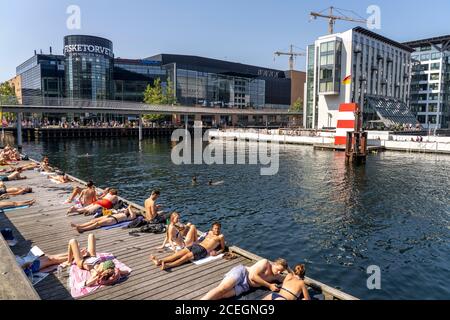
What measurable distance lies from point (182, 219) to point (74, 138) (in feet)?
248

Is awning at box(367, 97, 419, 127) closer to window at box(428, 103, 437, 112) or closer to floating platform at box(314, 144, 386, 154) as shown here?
window at box(428, 103, 437, 112)

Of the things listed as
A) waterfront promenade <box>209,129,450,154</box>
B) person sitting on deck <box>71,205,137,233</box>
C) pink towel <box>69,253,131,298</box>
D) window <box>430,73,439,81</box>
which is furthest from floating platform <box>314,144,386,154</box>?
window <box>430,73,439,81</box>

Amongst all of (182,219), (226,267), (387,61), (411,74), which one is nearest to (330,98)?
(387,61)

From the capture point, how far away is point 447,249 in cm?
1642

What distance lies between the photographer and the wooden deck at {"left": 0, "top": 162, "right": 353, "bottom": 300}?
30.9 ft

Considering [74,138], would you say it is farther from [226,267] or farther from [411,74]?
[411,74]

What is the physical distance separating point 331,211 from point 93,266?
16.2 m

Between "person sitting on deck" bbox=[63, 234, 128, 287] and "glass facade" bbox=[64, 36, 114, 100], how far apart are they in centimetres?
11358

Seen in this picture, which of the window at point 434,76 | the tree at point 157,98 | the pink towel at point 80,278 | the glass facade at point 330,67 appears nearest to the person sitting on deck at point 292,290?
the pink towel at point 80,278

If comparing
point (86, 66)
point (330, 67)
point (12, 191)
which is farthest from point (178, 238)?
point (86, 66)

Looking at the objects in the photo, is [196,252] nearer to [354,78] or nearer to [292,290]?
[292,290]

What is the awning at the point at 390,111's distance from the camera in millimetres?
94062

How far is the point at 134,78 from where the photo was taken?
128 meters
